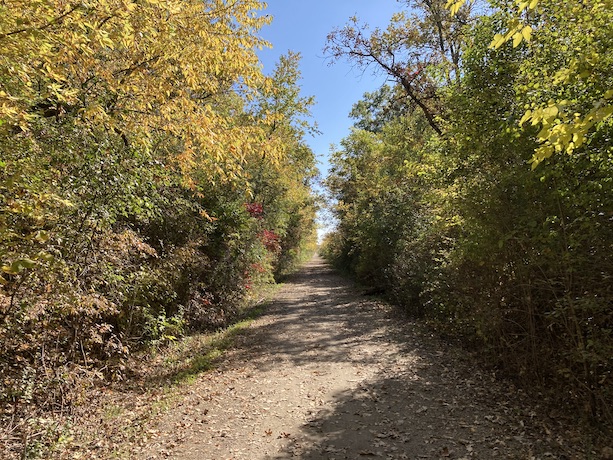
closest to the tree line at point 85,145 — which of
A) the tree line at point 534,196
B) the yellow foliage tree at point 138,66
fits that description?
the yellow foliage tree at point 138,66

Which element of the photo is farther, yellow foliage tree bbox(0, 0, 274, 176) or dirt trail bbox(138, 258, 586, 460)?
dirt trail bbox(138, 258, 586, 460)

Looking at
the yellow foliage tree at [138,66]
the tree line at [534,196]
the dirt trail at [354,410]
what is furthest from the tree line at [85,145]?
the tree line at [534,196]

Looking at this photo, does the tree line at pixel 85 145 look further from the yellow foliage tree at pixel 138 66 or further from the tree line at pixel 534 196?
the tree line at pixel 534 196

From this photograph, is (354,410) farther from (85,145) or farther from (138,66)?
(138,66)

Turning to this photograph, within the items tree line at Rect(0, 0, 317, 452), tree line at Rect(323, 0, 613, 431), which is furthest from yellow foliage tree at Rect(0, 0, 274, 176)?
tree line at Rect(323, 0, 613, 431)

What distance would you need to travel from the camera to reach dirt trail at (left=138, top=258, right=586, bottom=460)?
4.66 m

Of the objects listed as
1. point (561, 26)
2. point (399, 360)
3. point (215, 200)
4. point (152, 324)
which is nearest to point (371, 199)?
point (215, 200)

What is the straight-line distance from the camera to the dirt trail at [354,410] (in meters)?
4.66

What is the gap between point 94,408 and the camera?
5.63 m

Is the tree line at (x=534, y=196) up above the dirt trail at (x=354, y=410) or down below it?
above

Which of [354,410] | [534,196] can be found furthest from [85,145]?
[534,196]

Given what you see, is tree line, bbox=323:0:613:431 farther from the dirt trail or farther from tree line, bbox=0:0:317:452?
tree line, bbox=0:0:317:452

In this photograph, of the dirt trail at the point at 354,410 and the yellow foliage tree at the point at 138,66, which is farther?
the dirt trail at the point at 354,410

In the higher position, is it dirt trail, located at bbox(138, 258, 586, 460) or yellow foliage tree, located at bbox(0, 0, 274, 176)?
yellow foliage tree, located at bbox(0, 0, 274, 176)
